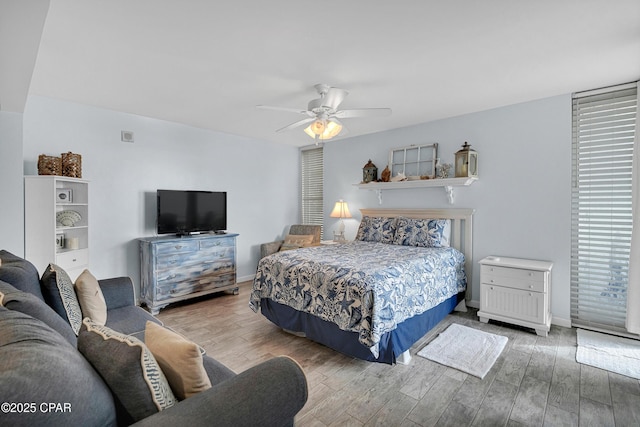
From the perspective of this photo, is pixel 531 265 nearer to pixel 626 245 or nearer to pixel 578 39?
pixel 626 245

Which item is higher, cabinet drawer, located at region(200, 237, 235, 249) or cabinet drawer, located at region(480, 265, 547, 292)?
cabinet drawer, located at region(200, 237, 235, 249)

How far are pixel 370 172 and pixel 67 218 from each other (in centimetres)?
387

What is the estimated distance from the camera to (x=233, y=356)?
2.69m

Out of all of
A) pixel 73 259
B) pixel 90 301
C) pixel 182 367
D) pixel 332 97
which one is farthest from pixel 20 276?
pixel 332 97

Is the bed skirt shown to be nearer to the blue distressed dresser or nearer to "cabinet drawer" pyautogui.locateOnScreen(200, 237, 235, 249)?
the blue distressed dresser

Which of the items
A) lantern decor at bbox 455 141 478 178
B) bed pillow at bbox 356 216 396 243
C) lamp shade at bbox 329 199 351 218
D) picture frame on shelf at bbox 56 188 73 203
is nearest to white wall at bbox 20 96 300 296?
picture frame on shelf at bbox 56 188 73 203

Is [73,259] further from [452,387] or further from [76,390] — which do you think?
[452,387]

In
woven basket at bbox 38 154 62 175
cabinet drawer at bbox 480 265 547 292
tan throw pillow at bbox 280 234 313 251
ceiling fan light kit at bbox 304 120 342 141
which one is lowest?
cabinet drawer at bbox 480 265 547 292

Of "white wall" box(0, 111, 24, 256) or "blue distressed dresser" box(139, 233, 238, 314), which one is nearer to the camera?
"white wall" box(0, 111, 24, 256)

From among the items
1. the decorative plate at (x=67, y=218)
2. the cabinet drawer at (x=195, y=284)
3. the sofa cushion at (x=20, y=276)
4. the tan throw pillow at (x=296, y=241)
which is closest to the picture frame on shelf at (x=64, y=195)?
the decorative plate at (x=67, y=218)

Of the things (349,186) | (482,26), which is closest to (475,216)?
(349,186)

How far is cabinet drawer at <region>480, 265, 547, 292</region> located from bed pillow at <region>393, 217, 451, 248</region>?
61cm

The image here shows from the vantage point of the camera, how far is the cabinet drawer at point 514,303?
3039mm

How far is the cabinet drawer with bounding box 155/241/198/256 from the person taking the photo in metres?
3.80
